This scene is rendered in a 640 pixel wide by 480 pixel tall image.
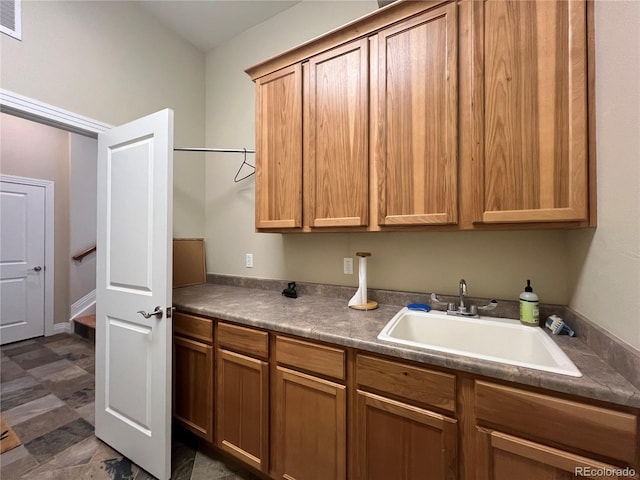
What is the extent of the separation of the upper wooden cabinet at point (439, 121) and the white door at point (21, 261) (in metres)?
3.95

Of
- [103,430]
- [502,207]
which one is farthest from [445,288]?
[103,430]

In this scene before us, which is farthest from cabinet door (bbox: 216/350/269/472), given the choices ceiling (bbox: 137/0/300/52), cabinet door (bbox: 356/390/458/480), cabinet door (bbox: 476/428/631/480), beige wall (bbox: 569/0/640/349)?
ceiling (bbox: 137/0/300/52)

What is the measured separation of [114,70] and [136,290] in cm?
162

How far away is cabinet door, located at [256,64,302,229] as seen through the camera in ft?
5.41

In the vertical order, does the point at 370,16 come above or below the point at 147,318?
above

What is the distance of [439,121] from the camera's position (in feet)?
4.09

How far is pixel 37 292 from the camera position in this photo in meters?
3.56

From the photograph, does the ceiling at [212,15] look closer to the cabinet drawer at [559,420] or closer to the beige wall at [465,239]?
the beige wall at [465,239]

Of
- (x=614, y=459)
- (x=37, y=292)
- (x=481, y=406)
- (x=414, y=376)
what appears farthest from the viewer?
(x=37, y=292)

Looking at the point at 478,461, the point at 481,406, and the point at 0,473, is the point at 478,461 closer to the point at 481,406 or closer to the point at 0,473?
the point at 481,406

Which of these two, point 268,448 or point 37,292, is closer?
point 268,448

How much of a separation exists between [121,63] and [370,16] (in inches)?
72.1

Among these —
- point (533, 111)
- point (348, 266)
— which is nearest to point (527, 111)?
point (533, 111)

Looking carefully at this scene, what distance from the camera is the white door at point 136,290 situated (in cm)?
143
